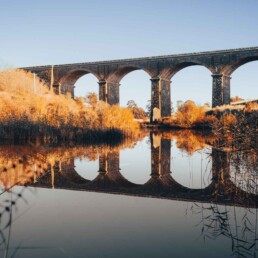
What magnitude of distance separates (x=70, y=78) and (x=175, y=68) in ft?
38.1

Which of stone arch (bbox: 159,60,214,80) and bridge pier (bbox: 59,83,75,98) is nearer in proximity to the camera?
stone arch (bbox: 159,60,214,80)

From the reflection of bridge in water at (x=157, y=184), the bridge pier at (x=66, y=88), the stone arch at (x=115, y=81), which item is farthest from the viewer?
the bridge pier at (x=66, y=88)

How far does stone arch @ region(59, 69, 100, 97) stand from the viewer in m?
35.0

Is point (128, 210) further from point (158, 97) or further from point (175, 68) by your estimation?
point (175, 68)

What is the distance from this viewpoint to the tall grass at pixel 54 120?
40.6ft

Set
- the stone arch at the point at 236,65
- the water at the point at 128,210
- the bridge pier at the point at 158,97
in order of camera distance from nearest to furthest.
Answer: the water at the point at 128,210, the stone arch at the point at 236,65, the bridge pier at the point at 158,97

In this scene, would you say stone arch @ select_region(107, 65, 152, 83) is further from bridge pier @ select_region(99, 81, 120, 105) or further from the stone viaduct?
bridge pier @ select_region(99, 81, 120, 105)

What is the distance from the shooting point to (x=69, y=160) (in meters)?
8.81

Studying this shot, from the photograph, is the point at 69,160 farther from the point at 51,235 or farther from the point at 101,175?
the point at 51,235

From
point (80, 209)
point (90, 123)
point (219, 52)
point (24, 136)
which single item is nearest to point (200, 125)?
point (219, 52)

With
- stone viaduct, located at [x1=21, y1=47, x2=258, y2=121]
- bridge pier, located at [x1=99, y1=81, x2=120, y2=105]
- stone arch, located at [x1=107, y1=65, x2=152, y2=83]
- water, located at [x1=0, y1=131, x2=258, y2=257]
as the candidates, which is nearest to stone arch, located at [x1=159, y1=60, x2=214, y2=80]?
stone viaduct, located at [x1=21, y1=47, x2=258, y2=121]

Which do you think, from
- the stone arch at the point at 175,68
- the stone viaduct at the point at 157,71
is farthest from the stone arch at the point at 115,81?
the stone arch at the point at 175,68

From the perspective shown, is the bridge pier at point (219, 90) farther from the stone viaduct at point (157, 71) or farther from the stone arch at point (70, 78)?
the stone arch at point (70, 78)

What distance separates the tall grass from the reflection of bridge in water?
4.52 meters
